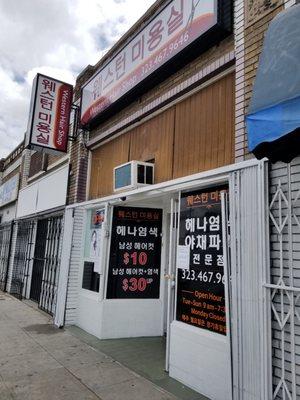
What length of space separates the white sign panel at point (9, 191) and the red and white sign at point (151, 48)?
7.95 m

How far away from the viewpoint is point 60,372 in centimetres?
536

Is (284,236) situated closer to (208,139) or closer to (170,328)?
(208,139)

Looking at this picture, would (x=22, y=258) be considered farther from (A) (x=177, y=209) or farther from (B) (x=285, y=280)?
(B) (x=285, y=280)

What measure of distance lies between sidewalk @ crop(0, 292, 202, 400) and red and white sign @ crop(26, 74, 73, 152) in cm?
440

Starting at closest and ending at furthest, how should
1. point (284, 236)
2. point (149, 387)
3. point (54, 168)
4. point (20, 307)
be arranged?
point (284, 236) < point (149, 387) < point (20, 307) < point (54, 168)

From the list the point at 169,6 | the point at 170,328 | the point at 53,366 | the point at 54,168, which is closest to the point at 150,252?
the point at 170,328

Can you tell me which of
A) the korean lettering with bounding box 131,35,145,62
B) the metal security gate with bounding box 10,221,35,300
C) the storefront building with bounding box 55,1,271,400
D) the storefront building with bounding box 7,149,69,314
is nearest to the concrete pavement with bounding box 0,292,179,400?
the storefront building with bounding box 55,1,271,400

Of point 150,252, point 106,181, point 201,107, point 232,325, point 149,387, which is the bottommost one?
point 149,387

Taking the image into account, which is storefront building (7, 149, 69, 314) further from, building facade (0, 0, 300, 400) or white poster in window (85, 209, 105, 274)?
white poster in window (85, 209, 105, 274)

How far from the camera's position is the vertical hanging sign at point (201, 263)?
4773 mm

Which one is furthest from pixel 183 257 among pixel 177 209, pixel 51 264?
pixel 51 264

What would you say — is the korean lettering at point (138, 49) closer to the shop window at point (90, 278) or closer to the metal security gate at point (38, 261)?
the shop window at point (90, 278)

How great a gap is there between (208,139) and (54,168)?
7.15 metres

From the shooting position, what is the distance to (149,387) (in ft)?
15.9
